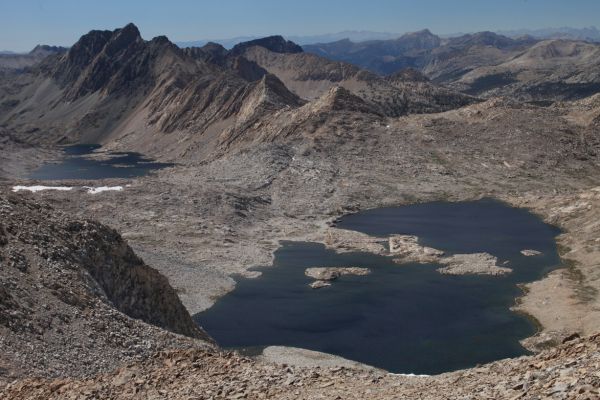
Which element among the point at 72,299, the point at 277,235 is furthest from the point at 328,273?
the point at 72,299

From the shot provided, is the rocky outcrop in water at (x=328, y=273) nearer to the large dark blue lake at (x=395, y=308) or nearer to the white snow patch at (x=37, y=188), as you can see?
the large dark blue lake at (x=395, y=308)

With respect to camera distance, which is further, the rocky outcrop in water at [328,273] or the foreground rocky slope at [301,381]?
the rocky outcrop in water at [328,273]

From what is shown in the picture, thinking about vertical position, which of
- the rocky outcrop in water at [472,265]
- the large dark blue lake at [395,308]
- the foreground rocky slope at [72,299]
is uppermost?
the foreground rocky slope at [72,299]

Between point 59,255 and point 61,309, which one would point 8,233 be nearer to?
point 59,255

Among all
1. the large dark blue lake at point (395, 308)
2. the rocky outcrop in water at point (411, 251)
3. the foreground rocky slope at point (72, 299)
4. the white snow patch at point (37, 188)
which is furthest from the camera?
the white snow patch at point (37, 188)

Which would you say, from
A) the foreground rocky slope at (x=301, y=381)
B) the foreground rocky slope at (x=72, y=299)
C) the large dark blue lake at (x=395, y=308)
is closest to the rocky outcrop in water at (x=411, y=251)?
the large dark blue lake at (x=395, y=308)

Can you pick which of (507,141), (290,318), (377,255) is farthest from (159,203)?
(507,141)

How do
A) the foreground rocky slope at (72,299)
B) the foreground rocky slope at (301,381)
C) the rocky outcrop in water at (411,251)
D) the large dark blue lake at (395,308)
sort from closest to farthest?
the foreground rocky slope at (301,381), the foreground rocky slope at (72,299), the large dark blue lake at (395,308), the rocky outcrop in water at (411,251)

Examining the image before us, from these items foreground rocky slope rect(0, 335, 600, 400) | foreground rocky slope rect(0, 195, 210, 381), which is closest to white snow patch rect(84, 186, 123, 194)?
foreground rocky slope rect(0, 195, 210, 381)
